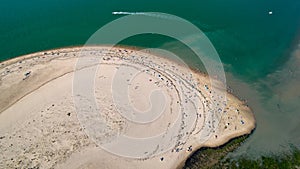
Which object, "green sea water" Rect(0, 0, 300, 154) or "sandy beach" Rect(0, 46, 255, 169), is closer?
"sandy beach" Rect(0, 46, 255, 169)

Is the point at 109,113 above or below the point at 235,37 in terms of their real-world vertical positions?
below

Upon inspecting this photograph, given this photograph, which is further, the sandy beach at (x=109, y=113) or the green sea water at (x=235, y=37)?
the green sea water at (x=235, y=37)

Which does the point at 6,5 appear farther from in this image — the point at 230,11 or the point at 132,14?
the point at 230,11

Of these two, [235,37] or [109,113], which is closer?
[109,113]

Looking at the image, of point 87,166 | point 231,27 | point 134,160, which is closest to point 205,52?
point 231,27
